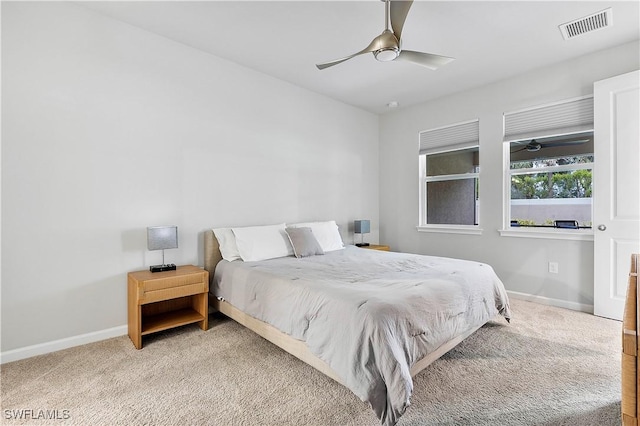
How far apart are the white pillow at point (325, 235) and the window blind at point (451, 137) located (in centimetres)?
205

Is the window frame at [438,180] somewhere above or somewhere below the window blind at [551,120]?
below

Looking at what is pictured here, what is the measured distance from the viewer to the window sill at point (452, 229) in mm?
4199

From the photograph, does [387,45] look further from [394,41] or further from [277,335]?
[277,335]

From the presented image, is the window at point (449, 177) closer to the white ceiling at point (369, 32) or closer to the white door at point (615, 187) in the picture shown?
the white ceiling at point (369, 32)

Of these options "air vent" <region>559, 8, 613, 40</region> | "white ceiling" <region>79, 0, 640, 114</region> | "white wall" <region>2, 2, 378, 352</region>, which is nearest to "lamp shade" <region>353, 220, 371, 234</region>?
"white wall" <region>2, 2, 378, 352</region>

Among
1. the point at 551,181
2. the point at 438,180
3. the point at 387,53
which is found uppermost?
the point at 387,53

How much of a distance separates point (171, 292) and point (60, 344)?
94cm

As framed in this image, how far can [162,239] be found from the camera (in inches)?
108

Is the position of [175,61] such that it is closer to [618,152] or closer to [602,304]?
[618,152]

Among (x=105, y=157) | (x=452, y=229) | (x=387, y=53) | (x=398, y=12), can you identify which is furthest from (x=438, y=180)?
(x=105, y=157)

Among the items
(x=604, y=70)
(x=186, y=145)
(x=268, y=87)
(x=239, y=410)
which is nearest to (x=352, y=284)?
(x=239, y=410)

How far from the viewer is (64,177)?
8.13 ft

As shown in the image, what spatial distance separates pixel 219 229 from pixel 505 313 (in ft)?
9.76

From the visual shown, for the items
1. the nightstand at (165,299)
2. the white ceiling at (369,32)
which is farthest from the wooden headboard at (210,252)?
the white ceiling at (369,32)
